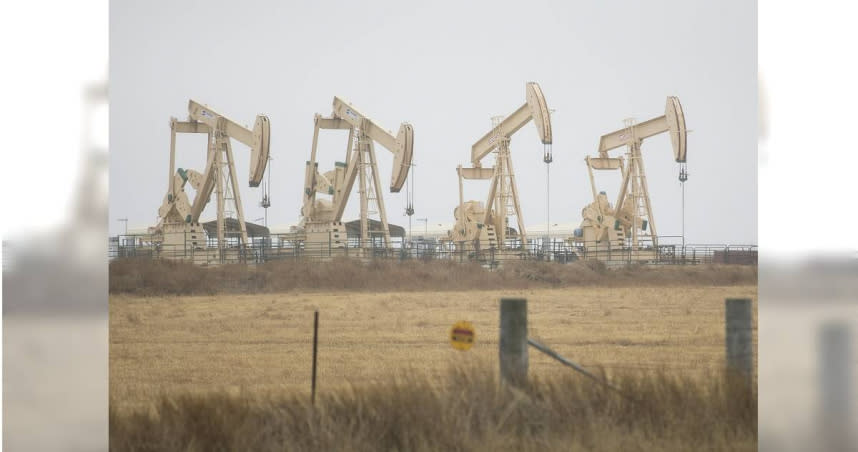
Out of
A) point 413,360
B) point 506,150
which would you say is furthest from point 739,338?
point 506,150

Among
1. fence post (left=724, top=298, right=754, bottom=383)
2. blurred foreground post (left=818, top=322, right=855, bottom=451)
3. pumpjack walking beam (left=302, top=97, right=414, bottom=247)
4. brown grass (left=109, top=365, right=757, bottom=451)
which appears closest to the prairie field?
brown grass (left=109, top=365, right=757, bottom=451)

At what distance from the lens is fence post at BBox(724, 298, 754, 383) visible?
220 inches

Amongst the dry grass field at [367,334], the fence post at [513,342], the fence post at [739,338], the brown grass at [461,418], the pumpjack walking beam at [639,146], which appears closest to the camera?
the fence post at [513,342]

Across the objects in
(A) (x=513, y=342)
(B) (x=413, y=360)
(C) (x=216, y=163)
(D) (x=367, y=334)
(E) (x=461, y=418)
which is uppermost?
(C) (x=216, y=163)

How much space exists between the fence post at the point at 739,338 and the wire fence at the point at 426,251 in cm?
141

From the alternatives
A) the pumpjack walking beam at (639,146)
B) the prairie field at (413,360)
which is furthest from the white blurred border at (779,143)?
the pumpjack walking beam at (639,146)

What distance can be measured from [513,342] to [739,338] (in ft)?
5.40

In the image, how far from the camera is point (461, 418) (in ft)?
17.5

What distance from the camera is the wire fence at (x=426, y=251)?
7.21 meters

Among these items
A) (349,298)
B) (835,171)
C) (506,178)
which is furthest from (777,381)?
(349,298)

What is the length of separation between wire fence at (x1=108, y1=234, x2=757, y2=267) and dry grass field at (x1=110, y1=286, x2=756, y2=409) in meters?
0.35

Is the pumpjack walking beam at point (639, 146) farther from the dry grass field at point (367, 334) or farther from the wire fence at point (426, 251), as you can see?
the dry grass field at point (367, 334)

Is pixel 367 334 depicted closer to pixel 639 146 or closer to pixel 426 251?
pixel 426 251

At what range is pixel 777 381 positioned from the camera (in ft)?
18.8
